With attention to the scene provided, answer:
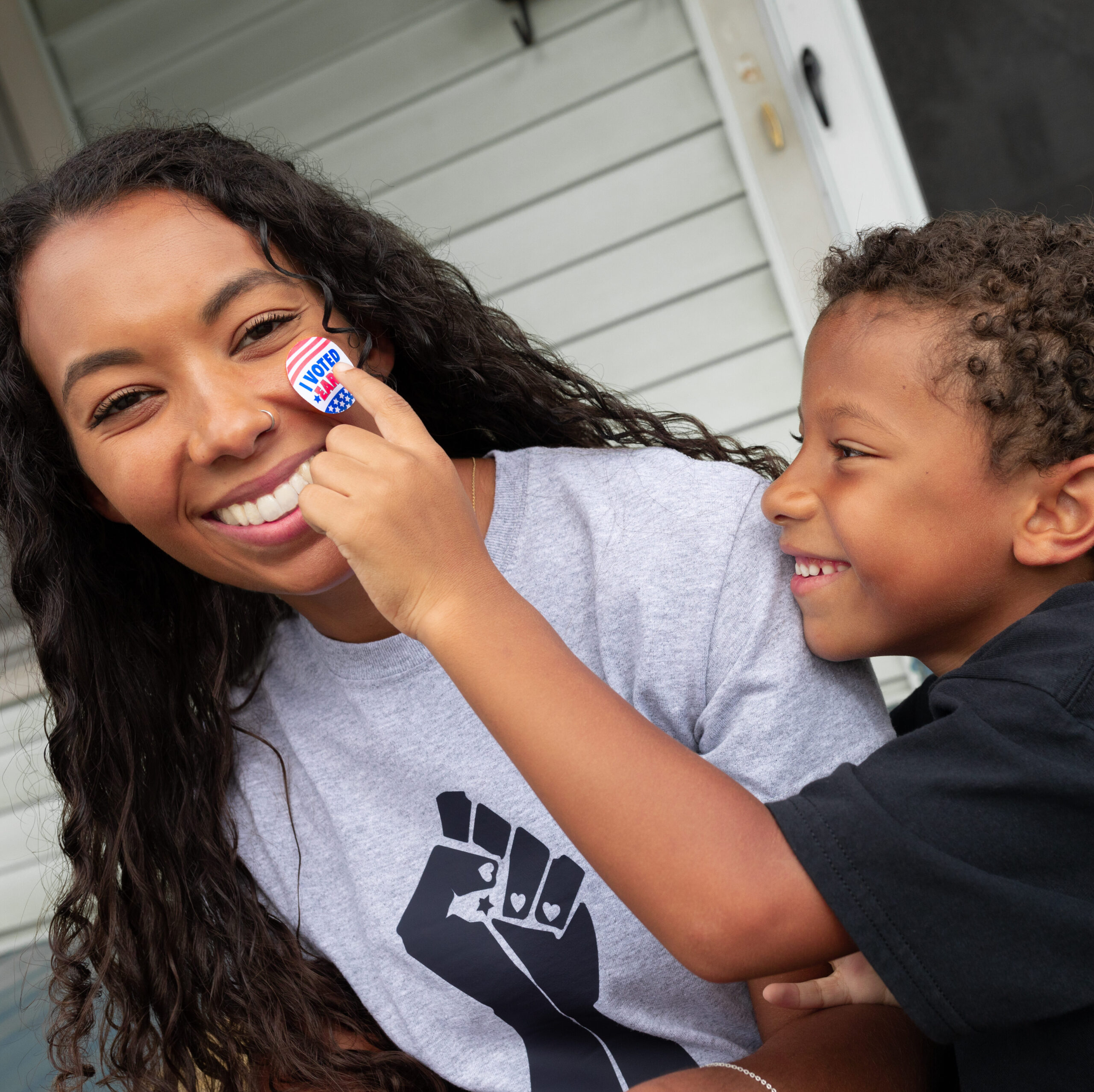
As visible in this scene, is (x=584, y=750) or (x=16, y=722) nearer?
(x=584, y=750)

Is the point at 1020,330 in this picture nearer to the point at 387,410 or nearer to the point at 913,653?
the point at 913,653

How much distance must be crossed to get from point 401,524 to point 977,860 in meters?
0.57

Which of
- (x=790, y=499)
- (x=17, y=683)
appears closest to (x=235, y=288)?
(x=790, y=499)

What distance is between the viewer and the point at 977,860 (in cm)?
89

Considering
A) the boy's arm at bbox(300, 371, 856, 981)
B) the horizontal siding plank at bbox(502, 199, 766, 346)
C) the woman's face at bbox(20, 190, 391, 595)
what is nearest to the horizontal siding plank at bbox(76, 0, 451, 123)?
→ the horizontal siding plank at bbox(502, 199, 766, 346)

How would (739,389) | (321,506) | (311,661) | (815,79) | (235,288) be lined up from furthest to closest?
(739,389), (815,79), (311,661), (235,288), (321,506)

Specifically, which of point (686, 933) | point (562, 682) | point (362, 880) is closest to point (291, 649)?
point (362, 880)

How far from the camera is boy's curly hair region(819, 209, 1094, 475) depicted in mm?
1107

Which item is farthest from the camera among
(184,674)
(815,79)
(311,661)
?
(815,79)

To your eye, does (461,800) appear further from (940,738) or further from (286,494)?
(940,738)

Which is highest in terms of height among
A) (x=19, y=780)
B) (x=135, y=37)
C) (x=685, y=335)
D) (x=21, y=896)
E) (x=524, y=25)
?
(x=135, y=37)

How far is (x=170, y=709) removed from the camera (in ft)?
5.22

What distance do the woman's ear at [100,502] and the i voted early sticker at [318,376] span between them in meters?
0.49

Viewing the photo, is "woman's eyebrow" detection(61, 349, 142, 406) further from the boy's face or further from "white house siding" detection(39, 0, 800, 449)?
"white house siding" detection(39, 0, 800, 449)
